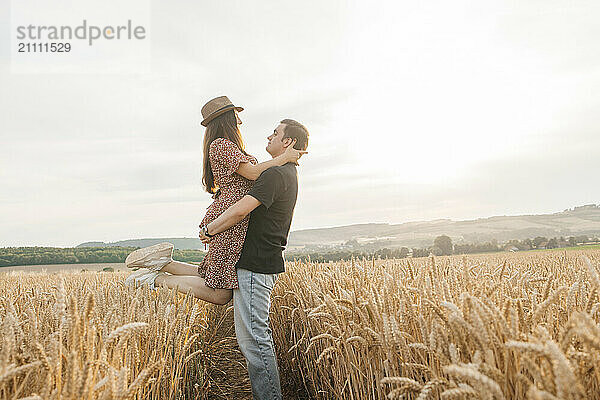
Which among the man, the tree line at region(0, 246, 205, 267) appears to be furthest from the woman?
the tree line at region(0, 246, 205, 267)

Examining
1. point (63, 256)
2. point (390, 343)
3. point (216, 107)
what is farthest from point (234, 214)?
point (63, 256)

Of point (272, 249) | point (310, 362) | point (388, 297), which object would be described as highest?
point (272, 249)

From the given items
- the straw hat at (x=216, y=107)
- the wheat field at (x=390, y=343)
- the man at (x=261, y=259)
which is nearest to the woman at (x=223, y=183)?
the straw hat at (x=216, y=107)

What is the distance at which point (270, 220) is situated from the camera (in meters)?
3.46

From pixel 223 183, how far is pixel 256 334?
121 cm

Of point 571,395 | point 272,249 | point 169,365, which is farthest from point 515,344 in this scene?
point 272,249

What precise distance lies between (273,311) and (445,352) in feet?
12.7

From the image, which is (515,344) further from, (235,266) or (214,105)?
(214,105)

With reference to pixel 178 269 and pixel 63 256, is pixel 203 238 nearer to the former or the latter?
pixel 178 269

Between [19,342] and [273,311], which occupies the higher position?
[19,342]

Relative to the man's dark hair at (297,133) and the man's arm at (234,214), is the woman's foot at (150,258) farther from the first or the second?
the man's dark hair at (297,133)

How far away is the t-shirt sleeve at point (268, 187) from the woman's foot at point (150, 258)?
170 cm

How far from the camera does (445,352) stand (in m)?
1.62

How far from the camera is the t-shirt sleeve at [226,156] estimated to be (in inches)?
141
